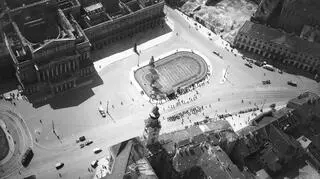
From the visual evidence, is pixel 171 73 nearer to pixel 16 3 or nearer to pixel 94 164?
pixel 94 164

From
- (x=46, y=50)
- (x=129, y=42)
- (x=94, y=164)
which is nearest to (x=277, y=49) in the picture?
(x=129, y=42)

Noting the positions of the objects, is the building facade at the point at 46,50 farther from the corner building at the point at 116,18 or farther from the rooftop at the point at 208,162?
the rooftop at the point at 208,162

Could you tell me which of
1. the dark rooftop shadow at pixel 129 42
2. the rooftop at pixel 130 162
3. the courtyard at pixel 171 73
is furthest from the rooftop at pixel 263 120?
the dark rooftop shadow at pixel 129 42

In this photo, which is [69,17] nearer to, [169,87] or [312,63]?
[169,87]

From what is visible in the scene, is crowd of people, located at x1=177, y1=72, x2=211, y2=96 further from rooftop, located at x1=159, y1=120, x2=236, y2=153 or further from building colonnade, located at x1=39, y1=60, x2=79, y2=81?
building colonnade, located at x1=39, y1=60, x2=79, y2=81

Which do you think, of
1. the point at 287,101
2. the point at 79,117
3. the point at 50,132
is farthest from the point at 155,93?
the point at 287,101

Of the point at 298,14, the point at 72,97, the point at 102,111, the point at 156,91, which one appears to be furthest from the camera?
the point at 298,14
